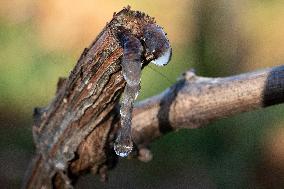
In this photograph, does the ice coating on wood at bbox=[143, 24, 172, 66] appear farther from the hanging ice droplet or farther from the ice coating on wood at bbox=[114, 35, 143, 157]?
the hanging ice droplet

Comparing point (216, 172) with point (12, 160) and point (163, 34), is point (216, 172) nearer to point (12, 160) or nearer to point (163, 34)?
point (12, 160)

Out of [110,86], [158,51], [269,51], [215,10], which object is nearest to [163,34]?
[158,51]

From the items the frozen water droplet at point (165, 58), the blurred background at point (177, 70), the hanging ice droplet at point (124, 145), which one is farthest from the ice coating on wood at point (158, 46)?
the blurred background at point (177, 70)

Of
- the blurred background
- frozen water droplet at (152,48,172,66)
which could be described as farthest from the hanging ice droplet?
the blurred background

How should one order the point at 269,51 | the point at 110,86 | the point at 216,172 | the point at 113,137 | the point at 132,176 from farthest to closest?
1. the point at 269,51
2. the point at 132,176
3. the point at 216,172
4. the point at 113,137
5. the point at 110,86

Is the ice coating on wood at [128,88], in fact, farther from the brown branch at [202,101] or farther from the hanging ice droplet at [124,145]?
the brown branch at [202,101]


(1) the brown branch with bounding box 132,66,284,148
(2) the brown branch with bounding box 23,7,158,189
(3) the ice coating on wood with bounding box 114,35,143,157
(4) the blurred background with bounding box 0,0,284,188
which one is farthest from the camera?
(4) the blurred background with bounding box 0,0,284,188

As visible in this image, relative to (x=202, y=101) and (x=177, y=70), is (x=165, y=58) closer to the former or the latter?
(x=202, y=101)
